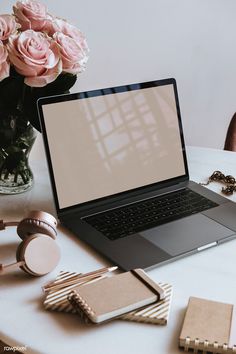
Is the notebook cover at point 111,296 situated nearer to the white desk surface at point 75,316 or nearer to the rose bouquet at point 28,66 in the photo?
the white desk surface at point 75,316

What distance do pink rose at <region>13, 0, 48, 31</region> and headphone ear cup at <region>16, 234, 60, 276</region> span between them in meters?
0.47

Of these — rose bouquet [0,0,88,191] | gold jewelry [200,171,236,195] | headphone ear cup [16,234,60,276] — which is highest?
rose bouquet [0,0,88,191]

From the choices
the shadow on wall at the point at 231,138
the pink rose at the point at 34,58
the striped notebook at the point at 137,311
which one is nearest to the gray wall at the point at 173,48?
the shadow on wall at the point at 231,138

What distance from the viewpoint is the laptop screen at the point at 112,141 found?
109 centimetres

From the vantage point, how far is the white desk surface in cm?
76

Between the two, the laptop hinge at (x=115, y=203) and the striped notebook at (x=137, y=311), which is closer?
the striped notebook at (x=137, y=311)

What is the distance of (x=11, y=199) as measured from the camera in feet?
3.88

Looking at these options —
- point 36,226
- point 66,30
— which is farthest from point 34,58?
point 36,226

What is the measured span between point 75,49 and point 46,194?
33 cm

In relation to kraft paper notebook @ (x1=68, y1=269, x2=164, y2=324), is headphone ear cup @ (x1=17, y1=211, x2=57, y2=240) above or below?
above

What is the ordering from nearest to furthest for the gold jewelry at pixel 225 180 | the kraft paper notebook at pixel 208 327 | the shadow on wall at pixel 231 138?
the kraft paper notebook at pixel 208 327
the gold jewelry at pixel 225 180
the shadow on wall at pixel 231 138

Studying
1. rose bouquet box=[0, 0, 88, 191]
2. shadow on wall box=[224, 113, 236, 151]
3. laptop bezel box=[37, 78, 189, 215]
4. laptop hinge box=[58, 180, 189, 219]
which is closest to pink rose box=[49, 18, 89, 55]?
rose bouquet box=[0, 0, 88, 191]

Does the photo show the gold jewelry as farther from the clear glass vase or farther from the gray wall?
the gray wall

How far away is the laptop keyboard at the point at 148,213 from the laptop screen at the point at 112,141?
0.17 ft
